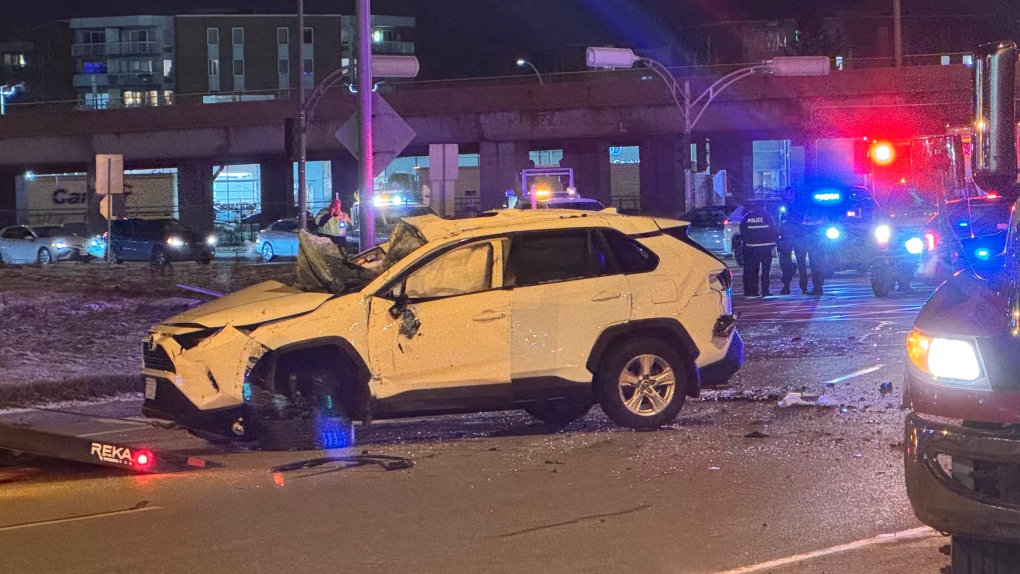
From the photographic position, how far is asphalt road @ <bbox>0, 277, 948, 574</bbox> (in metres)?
6.29

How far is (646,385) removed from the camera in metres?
9.83

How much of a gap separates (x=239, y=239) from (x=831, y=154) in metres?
31.3

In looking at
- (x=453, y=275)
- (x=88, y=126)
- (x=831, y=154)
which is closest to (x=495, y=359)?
(x=453, y=275)

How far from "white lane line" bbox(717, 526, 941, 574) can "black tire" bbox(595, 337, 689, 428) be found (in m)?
3.29

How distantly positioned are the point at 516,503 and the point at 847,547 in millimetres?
2050

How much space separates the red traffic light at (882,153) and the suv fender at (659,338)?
1285 centimetres

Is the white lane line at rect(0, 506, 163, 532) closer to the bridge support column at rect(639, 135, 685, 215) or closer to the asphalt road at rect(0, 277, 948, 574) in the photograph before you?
the asphalt road at rect(0, 277, 948, 574)

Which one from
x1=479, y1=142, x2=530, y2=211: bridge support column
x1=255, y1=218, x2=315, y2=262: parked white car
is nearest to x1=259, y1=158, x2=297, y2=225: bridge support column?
x1=479, y1=142, x2=530, y2=211: bridge support column

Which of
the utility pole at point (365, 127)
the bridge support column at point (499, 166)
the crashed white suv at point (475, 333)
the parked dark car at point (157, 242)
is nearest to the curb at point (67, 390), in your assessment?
the crashed white suv at point (475, 333)

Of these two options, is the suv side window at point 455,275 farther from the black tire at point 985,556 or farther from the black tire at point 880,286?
the black tire at point 880,286

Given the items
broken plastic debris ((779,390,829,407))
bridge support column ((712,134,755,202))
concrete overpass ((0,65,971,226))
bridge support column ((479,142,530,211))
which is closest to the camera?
broken plastic debris ((779,390,829,407))

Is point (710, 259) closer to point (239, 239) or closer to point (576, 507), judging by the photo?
point (576, 507)

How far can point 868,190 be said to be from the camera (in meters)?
22.8

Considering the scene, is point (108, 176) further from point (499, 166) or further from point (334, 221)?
point (499, 166)
